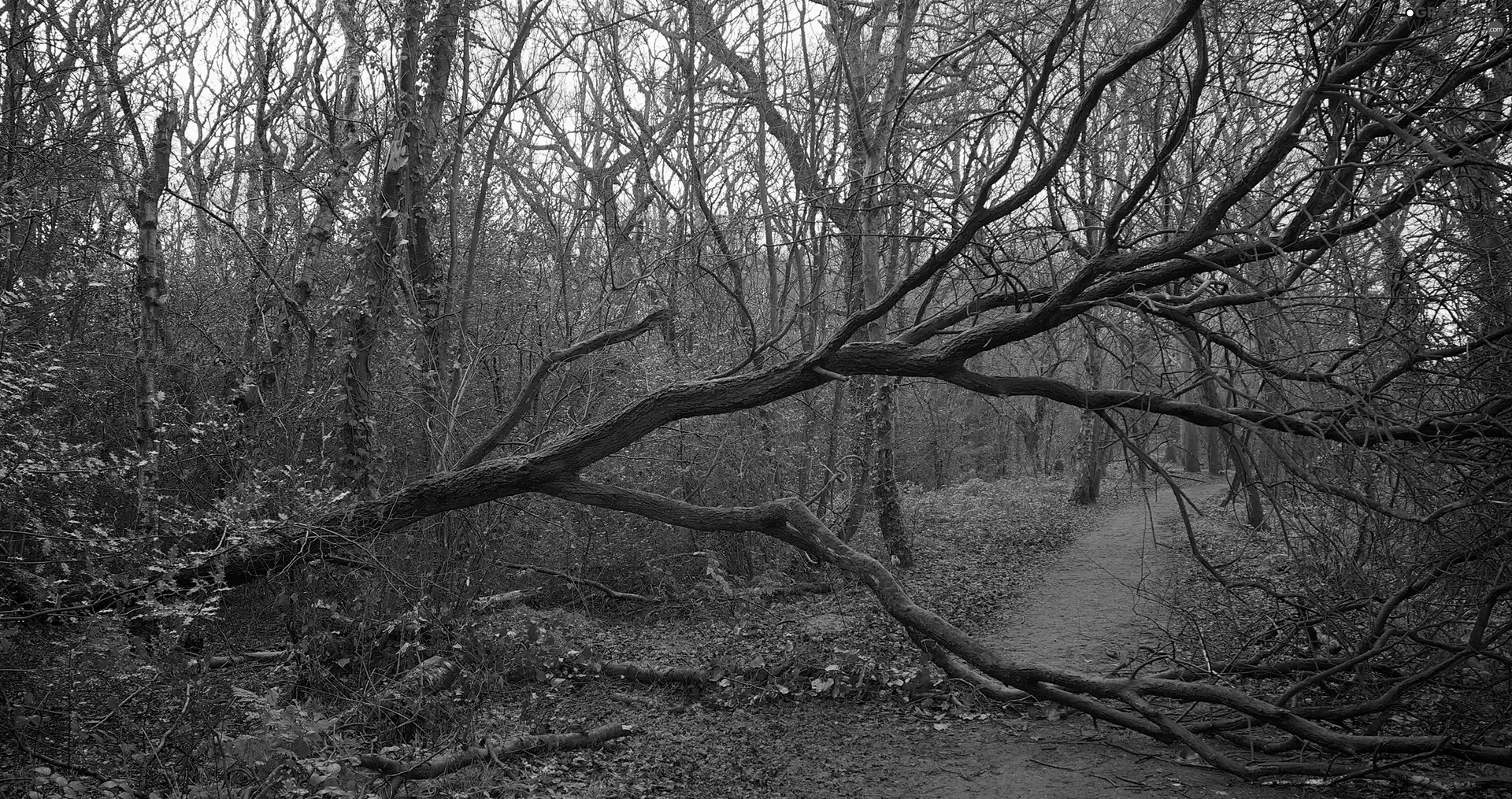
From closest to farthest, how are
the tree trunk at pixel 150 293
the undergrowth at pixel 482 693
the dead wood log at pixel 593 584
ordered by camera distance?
the undergrowth at pixel 482 693 → the tree trunk at pixel 150 293 → the dead wood log at pixel 593 584

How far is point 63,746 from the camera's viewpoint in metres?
3.90

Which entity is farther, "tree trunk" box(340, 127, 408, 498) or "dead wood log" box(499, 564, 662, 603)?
"dead wood log" box(499, 564, 662, 603)

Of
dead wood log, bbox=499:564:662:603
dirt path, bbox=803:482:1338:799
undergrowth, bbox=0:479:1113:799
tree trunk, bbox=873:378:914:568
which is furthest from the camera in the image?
tree trunk, bbox=873:378:914:568

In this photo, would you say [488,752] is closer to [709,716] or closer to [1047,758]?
[709,716]

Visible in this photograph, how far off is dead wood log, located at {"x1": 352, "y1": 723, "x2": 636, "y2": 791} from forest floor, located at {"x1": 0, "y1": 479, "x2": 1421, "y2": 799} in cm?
8

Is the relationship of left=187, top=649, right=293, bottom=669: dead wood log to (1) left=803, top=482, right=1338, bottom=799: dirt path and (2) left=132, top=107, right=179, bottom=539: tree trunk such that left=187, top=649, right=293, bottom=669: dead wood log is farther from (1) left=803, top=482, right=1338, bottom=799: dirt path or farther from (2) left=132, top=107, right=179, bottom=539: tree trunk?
(1) left=803, top=482, right=1338, bottom=799: dirt path

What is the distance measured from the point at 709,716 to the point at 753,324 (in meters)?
3.42

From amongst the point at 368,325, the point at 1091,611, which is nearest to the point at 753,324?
the point at 368,325

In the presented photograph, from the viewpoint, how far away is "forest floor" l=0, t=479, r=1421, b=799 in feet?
12.9

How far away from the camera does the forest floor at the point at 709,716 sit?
3934 mm

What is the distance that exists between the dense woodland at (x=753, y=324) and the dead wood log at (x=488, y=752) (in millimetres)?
1230

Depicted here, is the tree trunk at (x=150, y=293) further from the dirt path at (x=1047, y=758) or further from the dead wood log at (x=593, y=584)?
the dirt path at (x=1047, y=758)

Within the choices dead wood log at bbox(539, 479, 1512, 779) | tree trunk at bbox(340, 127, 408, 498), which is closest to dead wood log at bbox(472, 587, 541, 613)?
dead wood log at bbox(539, 479, 1512, 779)

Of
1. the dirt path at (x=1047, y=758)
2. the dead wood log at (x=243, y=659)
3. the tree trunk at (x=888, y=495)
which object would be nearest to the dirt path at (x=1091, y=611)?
the dirt path at (x=1047, y=758)
